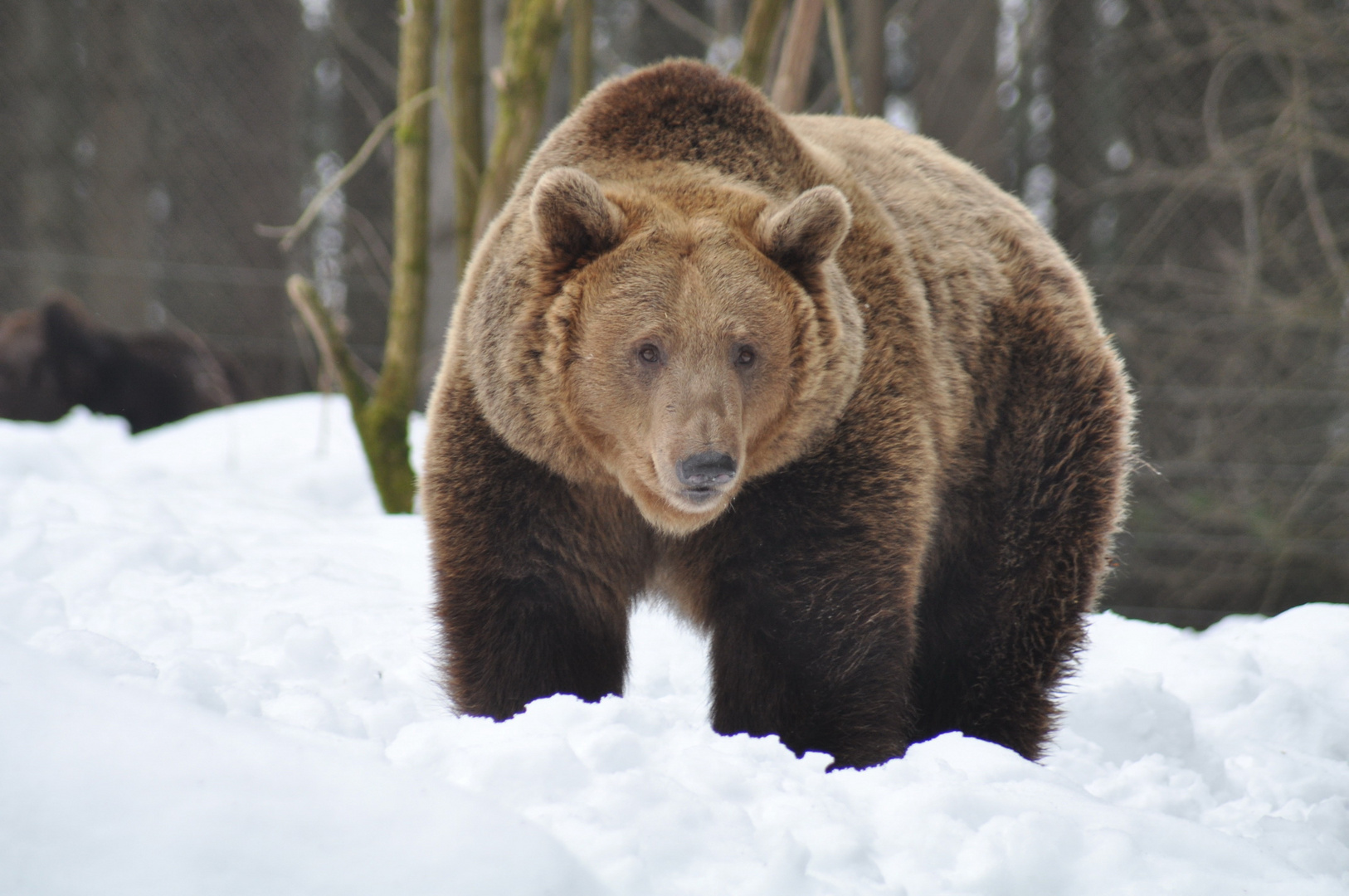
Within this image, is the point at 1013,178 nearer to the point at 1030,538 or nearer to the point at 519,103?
the point at 519,103

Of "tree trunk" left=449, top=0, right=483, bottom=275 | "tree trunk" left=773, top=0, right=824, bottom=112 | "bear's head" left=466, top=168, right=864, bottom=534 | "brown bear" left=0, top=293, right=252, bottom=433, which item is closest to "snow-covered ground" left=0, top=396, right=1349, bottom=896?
"bear's head" left=466, top=168, right=864, bottom=534

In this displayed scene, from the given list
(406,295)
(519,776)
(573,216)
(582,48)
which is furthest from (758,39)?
(519,776)

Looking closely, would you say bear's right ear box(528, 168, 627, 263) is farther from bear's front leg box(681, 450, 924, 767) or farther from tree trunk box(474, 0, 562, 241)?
tree trunk box(474, 0, 562, 241)

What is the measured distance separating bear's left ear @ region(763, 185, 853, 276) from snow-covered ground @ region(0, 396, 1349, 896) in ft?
4.01

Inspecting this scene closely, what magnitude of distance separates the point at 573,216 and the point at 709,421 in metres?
0.64

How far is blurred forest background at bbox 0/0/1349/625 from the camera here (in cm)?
A: 819

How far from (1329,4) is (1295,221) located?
4.99 ft

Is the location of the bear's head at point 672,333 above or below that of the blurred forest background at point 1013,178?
above

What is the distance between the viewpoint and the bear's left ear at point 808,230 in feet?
10.0

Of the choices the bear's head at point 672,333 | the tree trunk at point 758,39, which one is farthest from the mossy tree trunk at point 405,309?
the bear's head at point 672,333

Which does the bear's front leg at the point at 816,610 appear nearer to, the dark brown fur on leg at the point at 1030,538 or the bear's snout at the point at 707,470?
the bear's snout at the point at 707,470

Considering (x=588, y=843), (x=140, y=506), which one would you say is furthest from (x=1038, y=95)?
(x=588, y=843)

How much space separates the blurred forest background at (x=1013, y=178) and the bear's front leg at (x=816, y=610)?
4447mm

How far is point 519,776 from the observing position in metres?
2.07
